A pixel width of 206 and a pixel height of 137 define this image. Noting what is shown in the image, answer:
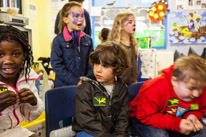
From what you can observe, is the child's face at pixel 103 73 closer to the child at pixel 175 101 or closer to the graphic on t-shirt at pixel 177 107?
the child at pixel 175 101

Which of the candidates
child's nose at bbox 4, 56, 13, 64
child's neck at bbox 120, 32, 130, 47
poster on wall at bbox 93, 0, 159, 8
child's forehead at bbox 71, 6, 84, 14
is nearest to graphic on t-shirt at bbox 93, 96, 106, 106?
child's nose at bbox 4, 56, 13, 64

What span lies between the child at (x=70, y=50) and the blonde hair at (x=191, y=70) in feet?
2.71

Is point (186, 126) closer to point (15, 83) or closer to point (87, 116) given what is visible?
point (87, 116)

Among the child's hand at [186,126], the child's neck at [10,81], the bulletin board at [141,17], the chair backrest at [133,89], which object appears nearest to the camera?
the child's neck at [10,81]

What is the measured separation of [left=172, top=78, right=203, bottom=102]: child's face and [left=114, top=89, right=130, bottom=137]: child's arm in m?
0.29

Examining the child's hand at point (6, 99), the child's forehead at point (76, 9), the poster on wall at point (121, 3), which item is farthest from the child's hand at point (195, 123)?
the poster on wall at point (121, 3)

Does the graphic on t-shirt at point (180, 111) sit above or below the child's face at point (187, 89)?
below

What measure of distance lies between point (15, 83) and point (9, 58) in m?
0.16

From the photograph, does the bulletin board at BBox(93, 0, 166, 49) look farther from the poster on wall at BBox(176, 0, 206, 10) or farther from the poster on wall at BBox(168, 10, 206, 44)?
the poster on wall at BBox(176, 0, 206, 10)

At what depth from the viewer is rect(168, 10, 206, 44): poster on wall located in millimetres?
4258

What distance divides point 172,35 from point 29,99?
13.4 feet

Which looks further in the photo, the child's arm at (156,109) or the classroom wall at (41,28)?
the classroom wall at (41,28)

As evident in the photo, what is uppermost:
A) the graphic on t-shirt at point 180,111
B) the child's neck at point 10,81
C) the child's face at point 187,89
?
the child's neck at point 10,81

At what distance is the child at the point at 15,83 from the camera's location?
794mm
